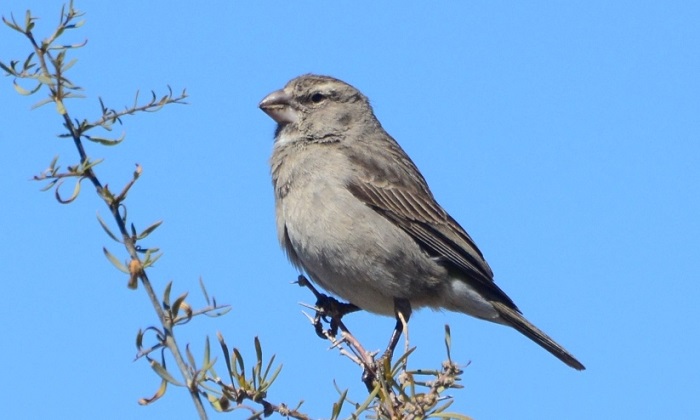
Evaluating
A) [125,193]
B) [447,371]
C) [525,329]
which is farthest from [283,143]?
[125,193]

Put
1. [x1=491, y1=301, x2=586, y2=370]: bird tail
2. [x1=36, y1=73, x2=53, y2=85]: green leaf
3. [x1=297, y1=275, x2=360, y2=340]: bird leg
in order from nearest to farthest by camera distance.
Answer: [x1=36, y1=73, x2=53, y2=85]: green leaf < [x1=297, y1=275, x2=360, y2=340]: bird leg < [x1=491, y1=301, x2=586, y2=370]: bird tail

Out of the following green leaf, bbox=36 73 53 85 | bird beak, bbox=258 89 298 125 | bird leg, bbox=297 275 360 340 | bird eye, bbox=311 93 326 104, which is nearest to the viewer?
green leaf, bbox=36 73 53 85

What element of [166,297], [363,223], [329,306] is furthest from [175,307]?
[363,223]

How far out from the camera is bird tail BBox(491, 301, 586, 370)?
672cm

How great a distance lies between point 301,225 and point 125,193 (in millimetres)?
4528

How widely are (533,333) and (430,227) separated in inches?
41.2

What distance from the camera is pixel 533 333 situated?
272 inches

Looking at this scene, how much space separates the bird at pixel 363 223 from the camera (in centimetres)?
626

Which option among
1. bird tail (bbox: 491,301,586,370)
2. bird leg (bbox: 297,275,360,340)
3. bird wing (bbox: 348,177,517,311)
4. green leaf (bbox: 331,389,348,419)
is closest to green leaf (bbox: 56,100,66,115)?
green leaf (bbox: 331,389,348,419)

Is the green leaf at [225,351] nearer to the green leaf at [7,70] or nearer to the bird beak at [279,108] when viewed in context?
the green leaf at [7,70]

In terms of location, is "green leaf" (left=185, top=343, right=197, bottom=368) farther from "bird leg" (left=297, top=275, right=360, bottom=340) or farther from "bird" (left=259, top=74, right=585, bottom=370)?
"bird" (left=259, top=74, right=585, bottom=370)

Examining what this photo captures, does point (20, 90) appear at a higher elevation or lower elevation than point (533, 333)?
lower

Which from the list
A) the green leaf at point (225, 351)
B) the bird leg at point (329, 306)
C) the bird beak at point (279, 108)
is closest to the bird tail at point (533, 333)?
the bird leg at point (329, 306)

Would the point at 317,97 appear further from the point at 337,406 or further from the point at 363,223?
the point at 337,406
